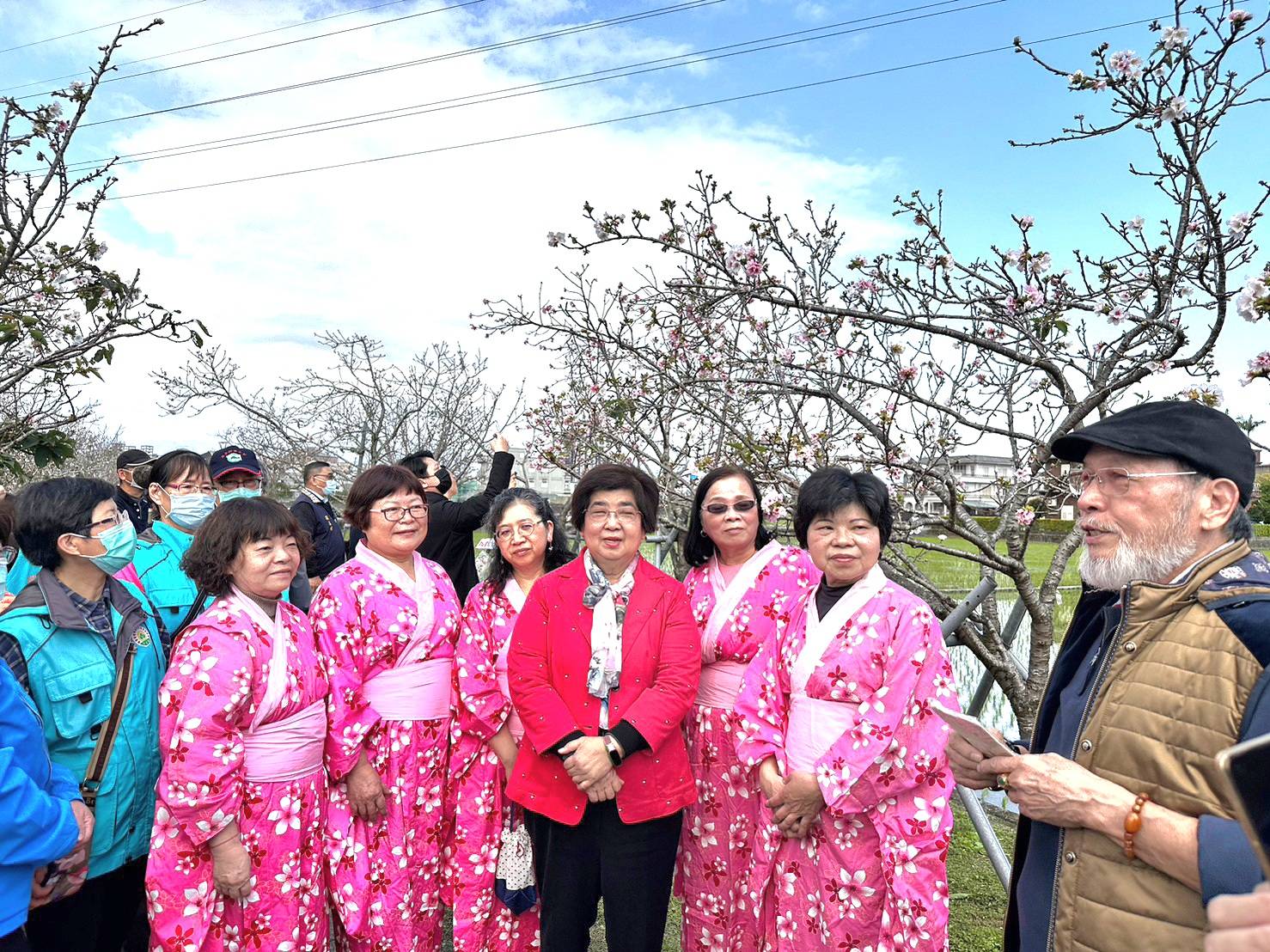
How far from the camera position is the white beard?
1.69 meters

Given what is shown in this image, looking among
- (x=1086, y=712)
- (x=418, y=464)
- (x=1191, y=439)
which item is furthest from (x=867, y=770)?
(x=418, y=464)

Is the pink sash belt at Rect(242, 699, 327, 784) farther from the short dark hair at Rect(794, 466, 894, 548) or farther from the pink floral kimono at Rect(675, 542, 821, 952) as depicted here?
the short dark hair at Rect(794, 466, 894, 548)

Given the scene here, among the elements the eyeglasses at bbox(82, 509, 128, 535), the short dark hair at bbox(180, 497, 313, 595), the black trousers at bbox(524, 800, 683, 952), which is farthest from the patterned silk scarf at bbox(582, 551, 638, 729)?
the eyeglasses at bbox(82, 509, 128, 535)

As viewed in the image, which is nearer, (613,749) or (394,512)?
(613,749)

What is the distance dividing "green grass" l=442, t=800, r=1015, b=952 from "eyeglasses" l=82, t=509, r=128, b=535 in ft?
7.75

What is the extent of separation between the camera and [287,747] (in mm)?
2715

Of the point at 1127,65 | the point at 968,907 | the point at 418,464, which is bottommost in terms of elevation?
the point at 968,907

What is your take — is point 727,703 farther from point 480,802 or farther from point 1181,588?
point 1181,588

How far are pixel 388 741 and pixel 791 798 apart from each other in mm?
1468

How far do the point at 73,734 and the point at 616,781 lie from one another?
5.58ft

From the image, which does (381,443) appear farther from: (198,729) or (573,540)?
(198,729)

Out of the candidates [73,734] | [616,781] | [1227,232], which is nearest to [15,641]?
[73,734]

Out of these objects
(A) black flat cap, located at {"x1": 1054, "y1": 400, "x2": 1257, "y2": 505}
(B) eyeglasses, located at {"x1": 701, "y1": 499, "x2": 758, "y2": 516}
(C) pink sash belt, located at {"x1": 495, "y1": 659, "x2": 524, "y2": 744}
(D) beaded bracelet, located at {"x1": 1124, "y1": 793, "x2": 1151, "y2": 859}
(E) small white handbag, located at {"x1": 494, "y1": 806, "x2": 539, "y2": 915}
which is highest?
(A) black flat cap, located at {"x1": 1054, "y1": 400, "x2": 1257, "y2": 505}

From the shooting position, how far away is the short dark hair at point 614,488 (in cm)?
307
